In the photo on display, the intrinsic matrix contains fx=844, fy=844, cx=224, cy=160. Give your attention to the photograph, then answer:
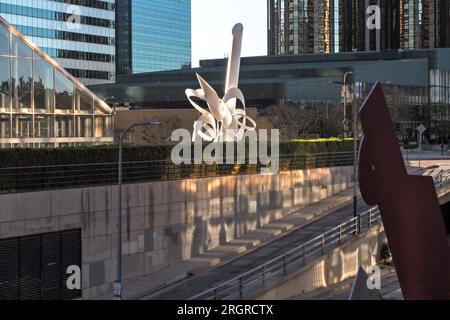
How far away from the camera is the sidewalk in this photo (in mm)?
25330

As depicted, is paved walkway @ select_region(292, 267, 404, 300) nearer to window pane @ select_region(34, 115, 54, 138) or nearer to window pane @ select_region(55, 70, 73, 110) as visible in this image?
window pane @ select_region(34, 115, 54, 138)

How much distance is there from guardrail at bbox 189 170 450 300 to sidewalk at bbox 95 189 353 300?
1.95 meters

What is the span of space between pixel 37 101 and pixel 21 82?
1002 mm

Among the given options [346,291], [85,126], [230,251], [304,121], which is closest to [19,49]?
[85,126]

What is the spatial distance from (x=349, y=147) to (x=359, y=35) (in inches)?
5047

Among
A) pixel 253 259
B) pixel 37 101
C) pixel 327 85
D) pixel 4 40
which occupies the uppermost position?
pixel 327 85

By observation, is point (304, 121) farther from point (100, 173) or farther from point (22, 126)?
point (100, 173)

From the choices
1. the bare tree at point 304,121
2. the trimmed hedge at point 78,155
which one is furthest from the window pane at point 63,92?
the bare tree at point 304,121

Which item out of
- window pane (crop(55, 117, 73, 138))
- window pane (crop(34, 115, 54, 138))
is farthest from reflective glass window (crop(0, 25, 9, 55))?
window pane (crop(55, 117, 73, 138))

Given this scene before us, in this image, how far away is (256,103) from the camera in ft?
307

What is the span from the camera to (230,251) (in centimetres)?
2925

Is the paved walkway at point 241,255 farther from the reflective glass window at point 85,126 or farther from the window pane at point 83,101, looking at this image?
the window pane at point 83,101

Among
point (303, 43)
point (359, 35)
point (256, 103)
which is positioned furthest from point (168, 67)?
point (256, 103)
